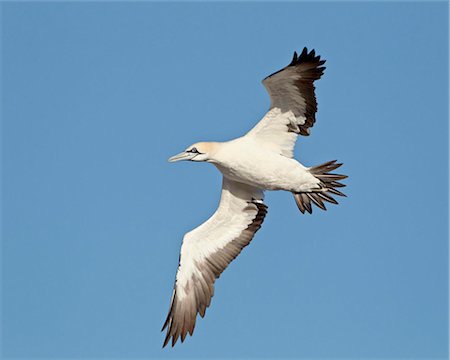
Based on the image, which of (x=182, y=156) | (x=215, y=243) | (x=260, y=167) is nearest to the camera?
(x=260, y=167)

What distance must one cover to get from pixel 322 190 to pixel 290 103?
5.75ft

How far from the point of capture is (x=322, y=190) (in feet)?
53.7

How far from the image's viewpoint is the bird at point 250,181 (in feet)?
52.0

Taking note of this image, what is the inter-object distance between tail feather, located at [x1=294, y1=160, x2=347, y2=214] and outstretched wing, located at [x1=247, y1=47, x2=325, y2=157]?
684 mm

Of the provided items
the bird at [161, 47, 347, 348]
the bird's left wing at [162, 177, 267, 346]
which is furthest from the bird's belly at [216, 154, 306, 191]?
the bird's left wing at [162, 177, 267, 346]

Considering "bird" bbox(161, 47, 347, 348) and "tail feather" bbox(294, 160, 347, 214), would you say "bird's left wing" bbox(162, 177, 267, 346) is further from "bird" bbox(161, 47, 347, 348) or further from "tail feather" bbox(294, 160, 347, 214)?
"tail feather" bbox(294, 160, 347, 214)

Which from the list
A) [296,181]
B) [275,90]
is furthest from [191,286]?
[275,90]

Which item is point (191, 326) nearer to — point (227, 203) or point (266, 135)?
point (227, 203)

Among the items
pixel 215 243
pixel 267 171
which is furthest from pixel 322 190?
pixel 215 243

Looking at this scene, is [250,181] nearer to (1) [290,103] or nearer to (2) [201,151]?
(2) [201,151]

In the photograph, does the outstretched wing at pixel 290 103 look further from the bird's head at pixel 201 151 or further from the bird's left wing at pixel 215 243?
the bird's left wing at pixel 215 243

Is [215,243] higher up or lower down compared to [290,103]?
lower down

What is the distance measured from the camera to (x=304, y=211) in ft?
55.6

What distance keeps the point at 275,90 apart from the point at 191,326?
4622 mm
